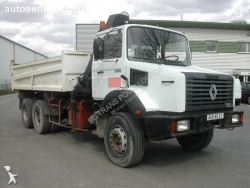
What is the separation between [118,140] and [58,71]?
3003 mm

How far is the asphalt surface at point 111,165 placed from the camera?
4570mm

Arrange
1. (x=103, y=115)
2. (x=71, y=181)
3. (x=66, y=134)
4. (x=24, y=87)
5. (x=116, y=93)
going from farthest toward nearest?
(x=24, y=87) < (x=66, y=134) < (x=103, y=115) < (x=116, y=93) < (x=71, y=181)

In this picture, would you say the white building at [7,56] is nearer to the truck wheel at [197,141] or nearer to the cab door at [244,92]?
the cab door at [244,92]

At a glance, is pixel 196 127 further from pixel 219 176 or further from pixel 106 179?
pixel 106 179

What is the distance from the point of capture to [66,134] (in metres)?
8.49

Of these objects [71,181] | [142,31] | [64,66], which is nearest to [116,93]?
[142,31]

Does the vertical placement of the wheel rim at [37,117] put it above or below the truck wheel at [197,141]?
above

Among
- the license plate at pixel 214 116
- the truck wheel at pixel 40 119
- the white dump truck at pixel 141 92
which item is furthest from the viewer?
the truck wheel at pixel 40 119

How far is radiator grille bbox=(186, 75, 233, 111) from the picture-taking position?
15.8ft

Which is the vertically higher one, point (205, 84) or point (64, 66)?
point (64, 66)

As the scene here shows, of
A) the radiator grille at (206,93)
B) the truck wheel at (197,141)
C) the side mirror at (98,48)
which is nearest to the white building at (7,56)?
the side mirror at (98,48)

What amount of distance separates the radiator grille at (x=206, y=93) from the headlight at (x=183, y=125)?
24 cm

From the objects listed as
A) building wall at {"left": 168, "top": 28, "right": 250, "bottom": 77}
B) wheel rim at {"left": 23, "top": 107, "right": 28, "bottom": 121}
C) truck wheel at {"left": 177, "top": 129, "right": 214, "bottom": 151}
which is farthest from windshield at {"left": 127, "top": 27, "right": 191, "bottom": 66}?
building wall at {"left": 168, "top": 28, "right": 250, "bottom": 77}

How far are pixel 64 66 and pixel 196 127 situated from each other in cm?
385
